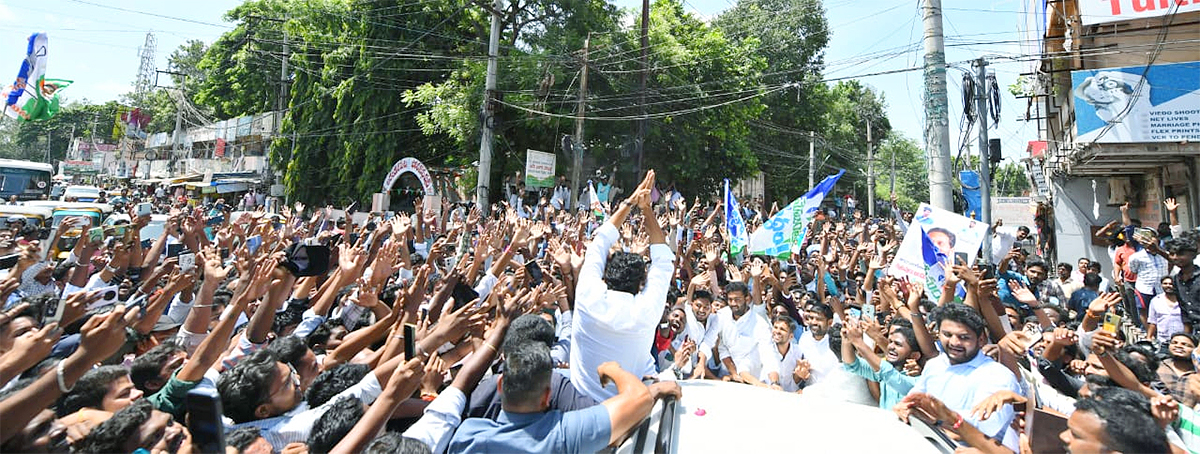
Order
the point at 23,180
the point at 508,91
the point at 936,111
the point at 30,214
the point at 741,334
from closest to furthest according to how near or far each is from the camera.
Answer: the point at 741,334, the point at 936,111, the point at 30,214, the point at 508,91, the point at 23,180

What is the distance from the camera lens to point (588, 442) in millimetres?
2064

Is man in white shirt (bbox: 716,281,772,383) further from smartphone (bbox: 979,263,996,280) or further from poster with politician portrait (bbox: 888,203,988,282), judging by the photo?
poster with politician portrait (bbox: 888,203,988,282)

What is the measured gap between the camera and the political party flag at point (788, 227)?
8031mm

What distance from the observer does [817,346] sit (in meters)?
4.64

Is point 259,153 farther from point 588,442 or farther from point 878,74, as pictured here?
point 588,442

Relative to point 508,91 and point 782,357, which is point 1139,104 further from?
point 508,91

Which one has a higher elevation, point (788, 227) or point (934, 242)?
point (788, 227)

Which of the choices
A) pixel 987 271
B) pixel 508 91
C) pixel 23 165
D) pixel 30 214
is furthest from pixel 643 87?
pixel 23 165

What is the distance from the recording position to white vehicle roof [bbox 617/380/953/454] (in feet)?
7.31

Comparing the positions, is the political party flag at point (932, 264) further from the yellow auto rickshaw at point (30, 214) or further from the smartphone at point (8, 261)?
the yellow auto rickshaw at point (30, 214)

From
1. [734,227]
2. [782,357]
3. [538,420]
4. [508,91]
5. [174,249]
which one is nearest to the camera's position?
[538,420]

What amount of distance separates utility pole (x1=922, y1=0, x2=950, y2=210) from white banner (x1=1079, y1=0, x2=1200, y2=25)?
5.08 meters

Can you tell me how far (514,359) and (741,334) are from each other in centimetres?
312

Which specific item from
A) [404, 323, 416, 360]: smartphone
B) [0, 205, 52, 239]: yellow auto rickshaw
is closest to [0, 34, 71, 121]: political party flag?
[0, 205, 52, 239]: yellow auto rickshaw
